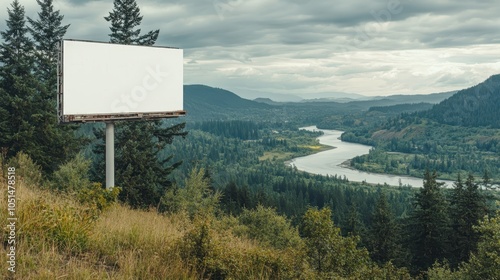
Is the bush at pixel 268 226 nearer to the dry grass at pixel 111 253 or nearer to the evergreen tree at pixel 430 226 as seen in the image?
the evergreen tree at pixel 430 226

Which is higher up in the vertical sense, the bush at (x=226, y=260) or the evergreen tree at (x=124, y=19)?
the evergreen tree at (x=124, y=19)

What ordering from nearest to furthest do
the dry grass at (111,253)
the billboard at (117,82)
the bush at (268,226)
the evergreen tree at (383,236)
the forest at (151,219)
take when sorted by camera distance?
the dry grass at (111,253)
the forest at (151,219)
the billboard at (117,82)
the bush at (268,226)
the evergreen tree at (383,236)

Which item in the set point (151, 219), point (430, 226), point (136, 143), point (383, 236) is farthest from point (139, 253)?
point (383, 236)

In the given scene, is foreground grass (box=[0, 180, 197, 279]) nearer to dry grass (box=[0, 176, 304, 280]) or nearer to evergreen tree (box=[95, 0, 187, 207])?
dry grass (box=[0, 176, 304, 280])

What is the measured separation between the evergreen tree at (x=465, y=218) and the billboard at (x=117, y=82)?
35.0 meters

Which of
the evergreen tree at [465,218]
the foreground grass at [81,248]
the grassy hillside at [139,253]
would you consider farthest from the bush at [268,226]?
the foreground grass at [81,248]

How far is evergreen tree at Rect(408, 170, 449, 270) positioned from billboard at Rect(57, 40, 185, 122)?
1312 inches

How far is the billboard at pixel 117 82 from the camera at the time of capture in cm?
1742

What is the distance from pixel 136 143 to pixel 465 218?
3535 cm

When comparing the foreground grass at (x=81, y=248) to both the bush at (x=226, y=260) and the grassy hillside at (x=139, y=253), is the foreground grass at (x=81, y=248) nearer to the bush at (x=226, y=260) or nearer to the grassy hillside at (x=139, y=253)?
the grassy hillside at (x=139, y=253)

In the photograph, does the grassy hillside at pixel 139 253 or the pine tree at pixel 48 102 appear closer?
the grassy hillside at pixel 139 253

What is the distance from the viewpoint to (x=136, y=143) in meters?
36.8

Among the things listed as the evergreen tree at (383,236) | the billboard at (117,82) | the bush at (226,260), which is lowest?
A: the evergreen tree at (383,236)

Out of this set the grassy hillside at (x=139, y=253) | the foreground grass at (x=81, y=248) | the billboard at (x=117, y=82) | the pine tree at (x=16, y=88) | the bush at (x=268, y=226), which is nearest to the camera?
the foreground grass at (x=81, y=248)
